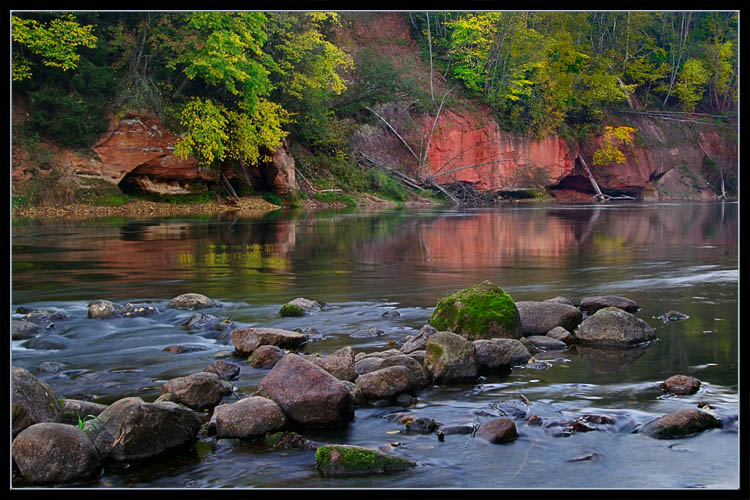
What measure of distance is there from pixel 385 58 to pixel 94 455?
1464 inches

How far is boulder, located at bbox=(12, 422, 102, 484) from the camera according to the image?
13.5ft

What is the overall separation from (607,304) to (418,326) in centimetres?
260

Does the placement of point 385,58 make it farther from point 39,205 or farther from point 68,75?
point 39,205

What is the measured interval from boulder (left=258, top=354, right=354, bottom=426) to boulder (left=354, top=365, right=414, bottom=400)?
1.33ft

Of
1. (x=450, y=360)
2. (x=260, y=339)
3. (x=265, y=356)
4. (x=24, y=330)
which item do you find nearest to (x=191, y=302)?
(x=24, y=330)

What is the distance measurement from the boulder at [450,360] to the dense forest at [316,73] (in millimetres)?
10786

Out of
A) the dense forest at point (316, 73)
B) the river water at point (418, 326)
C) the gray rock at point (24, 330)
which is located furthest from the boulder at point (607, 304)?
the dense forest at point (316, 73)

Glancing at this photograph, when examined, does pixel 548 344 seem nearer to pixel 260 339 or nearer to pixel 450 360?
pixel 450 360

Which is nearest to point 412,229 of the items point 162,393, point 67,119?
point 67,119

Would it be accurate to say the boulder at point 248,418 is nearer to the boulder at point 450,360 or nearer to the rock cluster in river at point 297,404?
the rock cluster in river at point 297,404

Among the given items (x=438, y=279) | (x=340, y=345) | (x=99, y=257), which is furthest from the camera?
(x=99, y=257)
